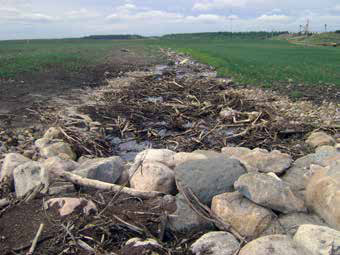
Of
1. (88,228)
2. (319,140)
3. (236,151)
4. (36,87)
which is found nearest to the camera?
(88,228)

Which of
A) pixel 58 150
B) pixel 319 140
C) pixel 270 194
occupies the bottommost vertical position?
pixel 319 140

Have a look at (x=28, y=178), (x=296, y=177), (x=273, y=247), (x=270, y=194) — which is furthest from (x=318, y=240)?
(x=28, y=178)

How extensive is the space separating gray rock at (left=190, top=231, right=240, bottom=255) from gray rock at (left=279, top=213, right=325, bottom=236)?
735mm

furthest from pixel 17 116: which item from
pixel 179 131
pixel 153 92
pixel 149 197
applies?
pixel 149 197

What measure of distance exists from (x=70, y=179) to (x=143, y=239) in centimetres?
203

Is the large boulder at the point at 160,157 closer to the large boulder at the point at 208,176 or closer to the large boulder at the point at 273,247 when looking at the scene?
the large boulder at the point at 208,176

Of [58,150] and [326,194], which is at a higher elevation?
[326,194]

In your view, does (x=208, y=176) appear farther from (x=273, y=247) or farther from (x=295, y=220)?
(x=273, y=247)

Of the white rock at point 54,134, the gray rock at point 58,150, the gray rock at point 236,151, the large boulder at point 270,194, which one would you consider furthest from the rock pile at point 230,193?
the white rock at point 54,134

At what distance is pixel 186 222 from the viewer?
14.8 ft

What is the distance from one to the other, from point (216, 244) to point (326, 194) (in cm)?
159

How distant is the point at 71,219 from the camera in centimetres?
457

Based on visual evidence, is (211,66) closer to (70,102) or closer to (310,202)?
(70,102)

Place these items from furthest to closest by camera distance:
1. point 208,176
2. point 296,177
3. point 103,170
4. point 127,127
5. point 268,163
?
1. point 127,127
2. point 268,163
3. point 103,170
4. point 296,177
5. point 208,176
